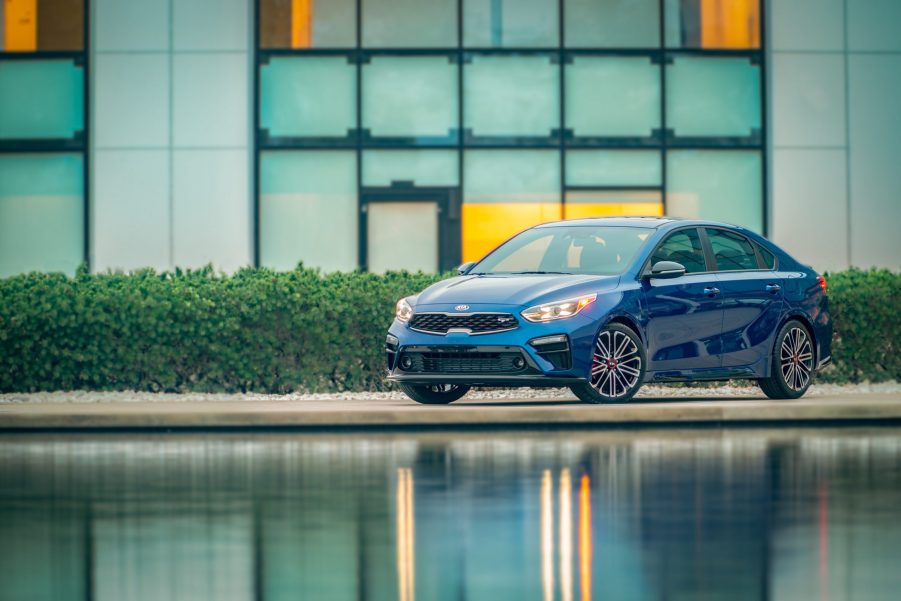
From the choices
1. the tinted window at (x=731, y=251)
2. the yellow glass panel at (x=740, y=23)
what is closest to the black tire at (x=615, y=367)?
the tinted window at (x=731, y=251)

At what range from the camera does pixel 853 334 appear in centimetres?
1975

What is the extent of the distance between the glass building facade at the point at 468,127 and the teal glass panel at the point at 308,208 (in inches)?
0.8

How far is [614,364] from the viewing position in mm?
16172

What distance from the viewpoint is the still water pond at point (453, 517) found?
8.10m

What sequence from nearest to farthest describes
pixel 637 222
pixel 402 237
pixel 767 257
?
pixel 637 222, pixel 767 257, pixel 402 237

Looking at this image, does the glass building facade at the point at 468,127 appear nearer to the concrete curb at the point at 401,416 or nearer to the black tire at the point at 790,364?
the black tire at the point at 790,364

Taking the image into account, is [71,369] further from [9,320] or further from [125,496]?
[125,496]

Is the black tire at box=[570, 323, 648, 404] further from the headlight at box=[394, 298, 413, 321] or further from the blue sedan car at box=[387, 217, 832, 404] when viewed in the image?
the headlight at box=[394, 298, 413, 321]

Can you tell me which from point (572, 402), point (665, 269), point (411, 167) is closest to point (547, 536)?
point (665, 269)

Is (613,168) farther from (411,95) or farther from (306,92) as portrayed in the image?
(306,92)

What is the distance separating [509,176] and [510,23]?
236 centimetres

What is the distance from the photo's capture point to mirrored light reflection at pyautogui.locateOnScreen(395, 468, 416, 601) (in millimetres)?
7988

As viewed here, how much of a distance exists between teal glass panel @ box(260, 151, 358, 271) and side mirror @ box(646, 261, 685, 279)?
10.3 metres

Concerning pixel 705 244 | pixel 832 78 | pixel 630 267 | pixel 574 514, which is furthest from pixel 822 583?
pixel 832 78
